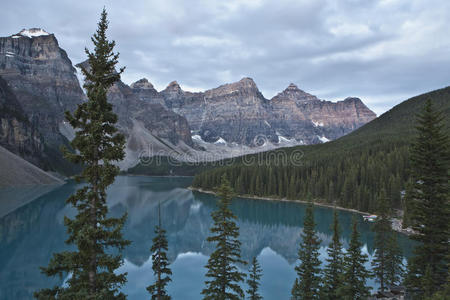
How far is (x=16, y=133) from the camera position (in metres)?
164

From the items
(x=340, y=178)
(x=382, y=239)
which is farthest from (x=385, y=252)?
(x=340, y=178)

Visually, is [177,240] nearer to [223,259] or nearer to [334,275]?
[334,275]

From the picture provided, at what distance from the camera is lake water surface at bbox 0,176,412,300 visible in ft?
119

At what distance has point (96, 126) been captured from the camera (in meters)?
10.8

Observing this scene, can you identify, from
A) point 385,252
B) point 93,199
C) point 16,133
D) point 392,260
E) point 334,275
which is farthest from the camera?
point 16,133

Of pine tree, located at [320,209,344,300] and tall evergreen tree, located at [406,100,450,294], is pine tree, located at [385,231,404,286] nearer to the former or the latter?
pine tree, located at [320,209,344,300]

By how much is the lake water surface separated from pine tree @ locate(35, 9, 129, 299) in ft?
81.2

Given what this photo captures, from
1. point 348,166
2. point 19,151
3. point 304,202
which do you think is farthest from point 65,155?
point 19,151

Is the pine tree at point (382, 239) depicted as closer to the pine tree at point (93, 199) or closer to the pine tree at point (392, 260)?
the pine tree at point (392, 260)

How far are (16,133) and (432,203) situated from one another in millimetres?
195761

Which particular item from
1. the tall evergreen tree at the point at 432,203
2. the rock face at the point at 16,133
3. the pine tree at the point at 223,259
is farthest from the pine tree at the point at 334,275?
the rock face at the point at 16,133

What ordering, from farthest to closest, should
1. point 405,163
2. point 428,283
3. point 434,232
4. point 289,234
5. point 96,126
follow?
point 405,163 < point 289,234 < point 434,232 < point 428,283 < point 96,126

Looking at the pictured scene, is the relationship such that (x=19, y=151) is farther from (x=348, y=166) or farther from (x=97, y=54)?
(x=97, y=54)

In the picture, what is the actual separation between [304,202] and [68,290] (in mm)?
101450
